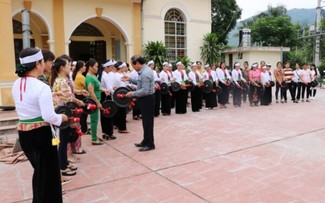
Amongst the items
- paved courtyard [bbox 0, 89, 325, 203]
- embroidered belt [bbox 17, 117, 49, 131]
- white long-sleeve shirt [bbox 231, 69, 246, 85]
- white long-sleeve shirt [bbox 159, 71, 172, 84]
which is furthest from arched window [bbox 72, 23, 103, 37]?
embroidered belt [bbox 17, 117, 49, 131]

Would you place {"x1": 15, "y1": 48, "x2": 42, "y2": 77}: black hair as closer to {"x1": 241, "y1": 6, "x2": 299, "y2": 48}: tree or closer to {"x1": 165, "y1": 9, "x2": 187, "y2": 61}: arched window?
Result: {"x1": 165, "y1": 9, "x2": 187, "y2": 61}: arched window

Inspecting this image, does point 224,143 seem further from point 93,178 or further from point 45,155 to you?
point 45,155

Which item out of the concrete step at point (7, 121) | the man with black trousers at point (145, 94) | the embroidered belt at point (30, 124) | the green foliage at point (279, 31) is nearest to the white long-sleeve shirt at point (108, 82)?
the man with black trousers at point (145, 94)

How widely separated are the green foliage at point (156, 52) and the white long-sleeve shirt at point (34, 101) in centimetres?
1049

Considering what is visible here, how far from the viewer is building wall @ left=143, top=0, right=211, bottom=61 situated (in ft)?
46.6

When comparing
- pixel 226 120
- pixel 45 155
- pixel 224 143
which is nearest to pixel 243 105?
pixel 226 120

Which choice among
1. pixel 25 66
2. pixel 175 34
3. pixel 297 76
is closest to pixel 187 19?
pixel 175 34

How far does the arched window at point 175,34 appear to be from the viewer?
49.6 ft

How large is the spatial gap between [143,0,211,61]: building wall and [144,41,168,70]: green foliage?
0.56 m

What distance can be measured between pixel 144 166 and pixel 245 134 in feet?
9.34

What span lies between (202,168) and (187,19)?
11569mm

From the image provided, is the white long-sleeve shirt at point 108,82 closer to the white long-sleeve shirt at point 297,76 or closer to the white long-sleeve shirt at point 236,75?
the white long-sleeve shirt at point 236,75

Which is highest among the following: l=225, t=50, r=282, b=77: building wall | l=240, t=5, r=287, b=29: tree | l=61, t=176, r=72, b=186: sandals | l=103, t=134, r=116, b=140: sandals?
l=240, t=5, r=287, b=29: tree

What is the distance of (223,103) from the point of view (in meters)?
11.1
